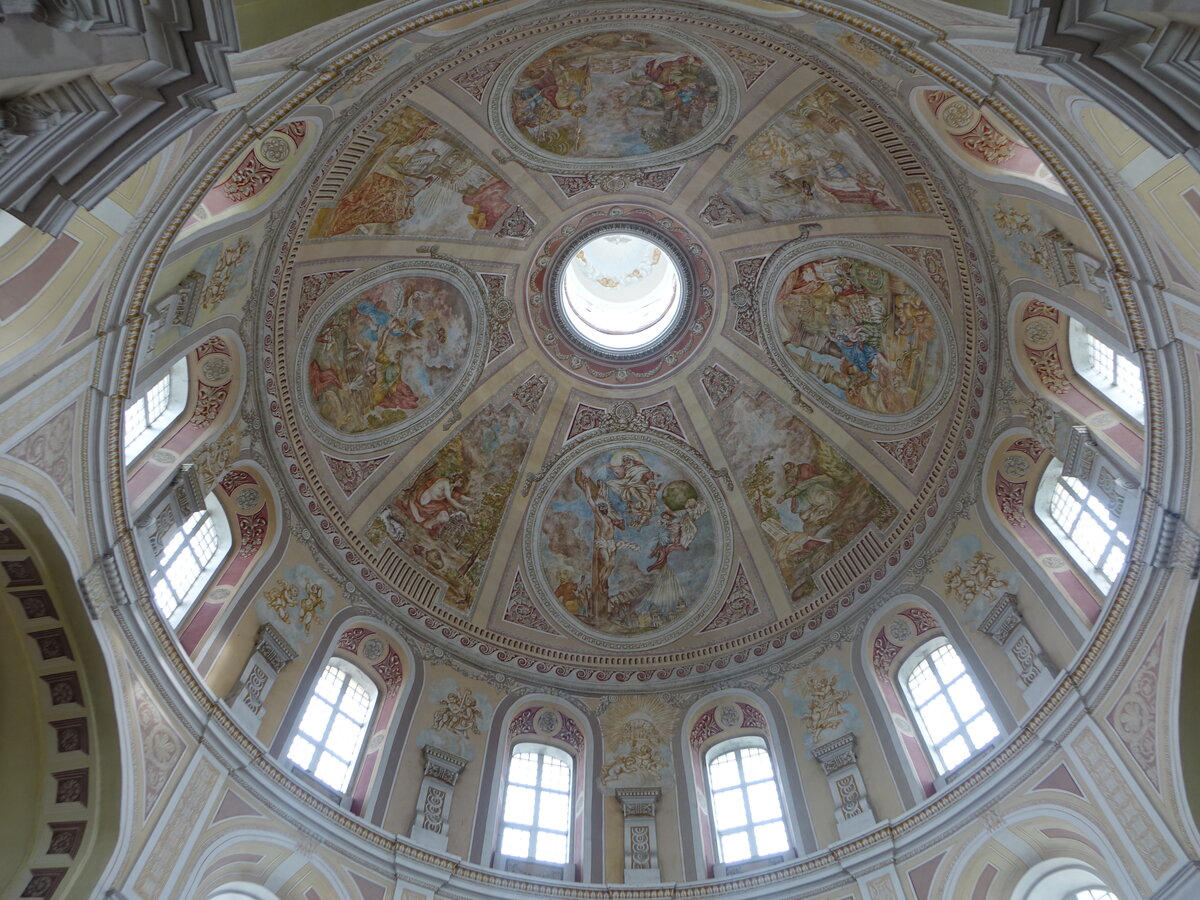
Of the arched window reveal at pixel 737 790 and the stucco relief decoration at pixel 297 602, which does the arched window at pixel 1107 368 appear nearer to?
the arched window reveal at pixel 737 790

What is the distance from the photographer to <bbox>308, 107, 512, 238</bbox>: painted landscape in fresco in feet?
60.9

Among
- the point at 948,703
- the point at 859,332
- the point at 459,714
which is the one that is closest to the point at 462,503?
the point at 459,714

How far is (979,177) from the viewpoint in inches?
619

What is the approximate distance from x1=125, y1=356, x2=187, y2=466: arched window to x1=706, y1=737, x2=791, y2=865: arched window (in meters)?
11.9

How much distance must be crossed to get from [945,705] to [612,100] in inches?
517

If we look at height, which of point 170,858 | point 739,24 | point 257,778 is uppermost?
point 739,24

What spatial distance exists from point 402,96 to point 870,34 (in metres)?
8.79

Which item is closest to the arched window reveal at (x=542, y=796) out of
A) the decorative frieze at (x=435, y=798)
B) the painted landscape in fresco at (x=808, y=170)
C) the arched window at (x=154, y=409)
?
the decorative frieze at (x=435, y=798)

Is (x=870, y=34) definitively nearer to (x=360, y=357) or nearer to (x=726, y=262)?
(x=726, y=262)

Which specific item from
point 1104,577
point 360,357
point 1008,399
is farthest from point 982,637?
point 360,357

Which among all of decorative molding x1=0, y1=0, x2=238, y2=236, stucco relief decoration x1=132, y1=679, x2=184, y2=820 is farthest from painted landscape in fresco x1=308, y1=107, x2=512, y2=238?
decorative molding x1=0, y1=0, x2=238, y2=236

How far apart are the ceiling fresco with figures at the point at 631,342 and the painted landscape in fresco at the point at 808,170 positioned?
0.08 m

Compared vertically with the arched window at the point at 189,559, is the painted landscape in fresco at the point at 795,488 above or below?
above

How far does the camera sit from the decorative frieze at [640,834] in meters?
17.0
